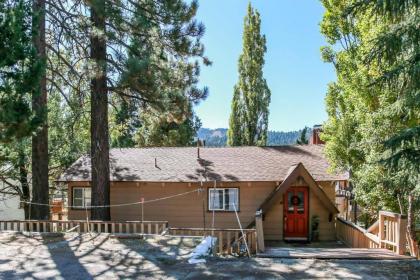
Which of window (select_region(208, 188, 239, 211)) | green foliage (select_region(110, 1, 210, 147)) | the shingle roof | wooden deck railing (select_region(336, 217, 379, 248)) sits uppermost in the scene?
green foliage (select_region(110, 1, 210, 147))

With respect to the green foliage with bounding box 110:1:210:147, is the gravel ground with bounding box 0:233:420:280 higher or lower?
lower

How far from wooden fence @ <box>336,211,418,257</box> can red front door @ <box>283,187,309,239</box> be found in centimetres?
166

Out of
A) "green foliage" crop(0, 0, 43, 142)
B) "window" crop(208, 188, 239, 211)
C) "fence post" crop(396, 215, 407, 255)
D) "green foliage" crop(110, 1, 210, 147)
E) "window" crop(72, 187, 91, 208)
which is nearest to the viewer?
"green foliage" crop(0, 0, 43, 142)

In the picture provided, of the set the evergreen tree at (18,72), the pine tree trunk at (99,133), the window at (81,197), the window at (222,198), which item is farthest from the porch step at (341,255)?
the window at (81,197)

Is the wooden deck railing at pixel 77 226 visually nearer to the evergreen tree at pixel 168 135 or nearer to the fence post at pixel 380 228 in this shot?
the fence post at pixel 380 228

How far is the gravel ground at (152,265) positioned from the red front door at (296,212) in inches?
236

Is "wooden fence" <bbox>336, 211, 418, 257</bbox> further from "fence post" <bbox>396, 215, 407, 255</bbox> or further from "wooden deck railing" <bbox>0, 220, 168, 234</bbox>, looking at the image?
"wooden deck railing" <bbox>0, 220, 168, 234</bbox>

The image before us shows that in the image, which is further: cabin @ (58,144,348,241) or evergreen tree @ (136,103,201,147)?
evergreen tree @ (136,103,201,147)

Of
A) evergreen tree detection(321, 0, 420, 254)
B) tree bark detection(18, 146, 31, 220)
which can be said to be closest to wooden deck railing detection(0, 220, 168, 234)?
tree bark detection(18, 146, 31, 220)

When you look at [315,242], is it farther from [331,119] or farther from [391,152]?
[391,152]

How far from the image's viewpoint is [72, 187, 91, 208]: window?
16.9 meters

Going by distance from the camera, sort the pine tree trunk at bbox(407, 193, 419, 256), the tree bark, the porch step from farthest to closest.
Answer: the tree bark → the pine tree trunk at bbox(407, 193, 419, 256) → the porch step

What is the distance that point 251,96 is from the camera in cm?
2884

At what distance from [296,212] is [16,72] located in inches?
455
